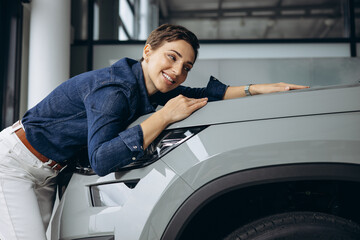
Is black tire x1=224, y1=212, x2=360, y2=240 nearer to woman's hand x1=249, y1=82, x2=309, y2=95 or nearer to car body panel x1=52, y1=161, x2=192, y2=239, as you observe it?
car body panel x1=52, y1=161, x2=192, y2=239

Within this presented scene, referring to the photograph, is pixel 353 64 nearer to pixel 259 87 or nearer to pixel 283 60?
pixel 283 60

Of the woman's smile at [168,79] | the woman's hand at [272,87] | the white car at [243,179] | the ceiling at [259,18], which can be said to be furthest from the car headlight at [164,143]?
the ceiling at [259,18]

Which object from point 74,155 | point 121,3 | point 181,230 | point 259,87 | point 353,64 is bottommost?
point 181,230

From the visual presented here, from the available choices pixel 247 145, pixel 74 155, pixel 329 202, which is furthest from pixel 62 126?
pixel 329 202

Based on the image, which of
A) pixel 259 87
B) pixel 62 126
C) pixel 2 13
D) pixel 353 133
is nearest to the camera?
pixel 353 133

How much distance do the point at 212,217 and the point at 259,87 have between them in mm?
867

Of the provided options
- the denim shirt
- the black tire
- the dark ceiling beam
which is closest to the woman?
the denim shirt

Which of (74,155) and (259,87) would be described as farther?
(259,87)

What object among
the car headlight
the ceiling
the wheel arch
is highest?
the ceiling

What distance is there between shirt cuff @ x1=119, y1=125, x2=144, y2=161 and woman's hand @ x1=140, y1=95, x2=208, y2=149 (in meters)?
0.01

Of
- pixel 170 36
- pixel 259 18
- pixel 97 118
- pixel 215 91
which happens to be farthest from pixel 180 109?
pixel 259 18

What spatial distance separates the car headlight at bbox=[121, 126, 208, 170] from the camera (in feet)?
3.56

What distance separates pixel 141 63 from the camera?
155cm

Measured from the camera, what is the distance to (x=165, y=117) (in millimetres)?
1128
